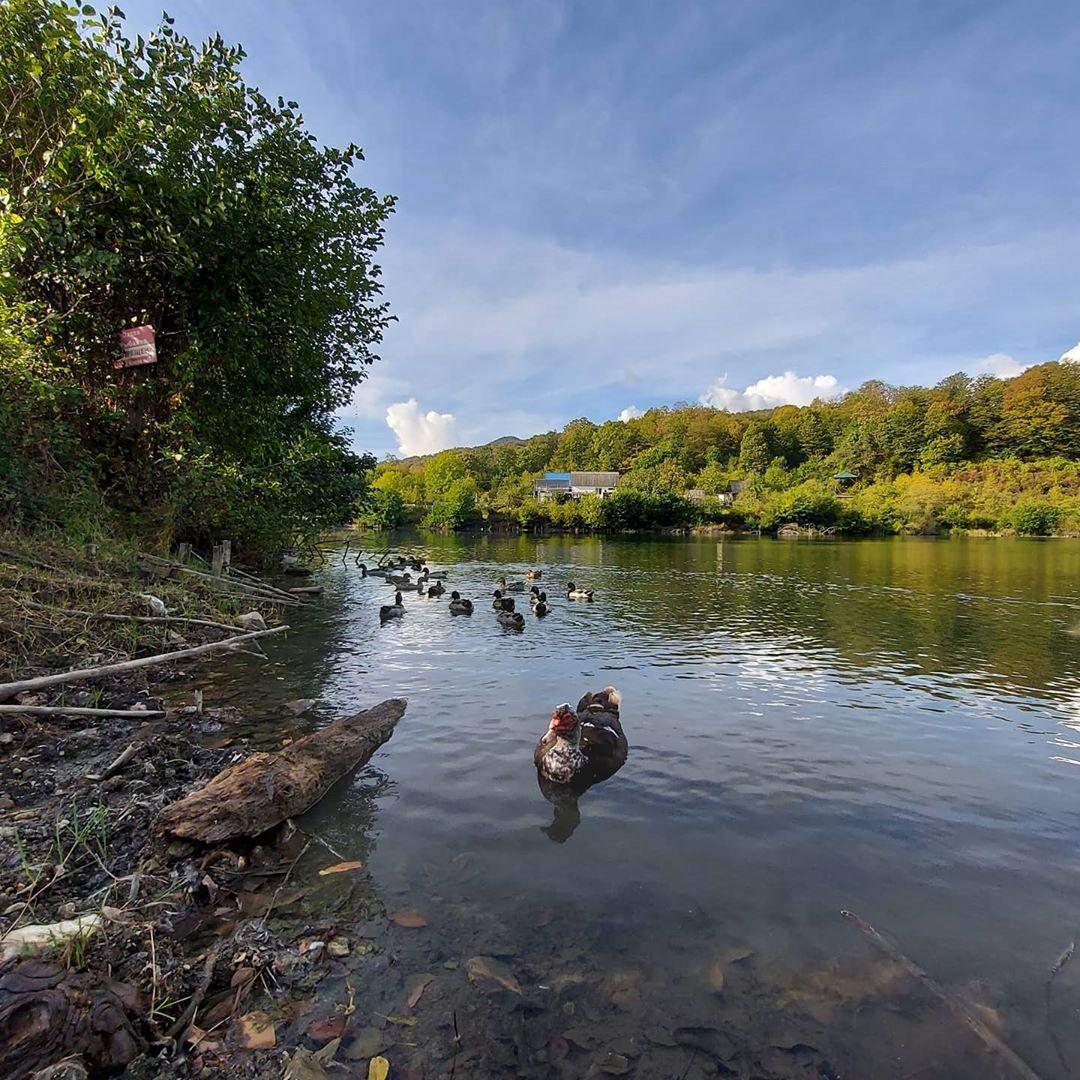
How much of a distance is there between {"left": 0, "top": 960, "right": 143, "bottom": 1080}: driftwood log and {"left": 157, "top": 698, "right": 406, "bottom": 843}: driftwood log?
1750 millimetres

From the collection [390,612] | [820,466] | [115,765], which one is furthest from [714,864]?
[820,466]

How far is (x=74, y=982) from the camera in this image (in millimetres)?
Result: 3047

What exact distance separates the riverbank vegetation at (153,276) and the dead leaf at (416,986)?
11.7m

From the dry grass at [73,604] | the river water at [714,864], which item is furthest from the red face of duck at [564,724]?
the dry grass at [73,604]

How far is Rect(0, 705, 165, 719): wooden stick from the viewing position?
20.7 ft

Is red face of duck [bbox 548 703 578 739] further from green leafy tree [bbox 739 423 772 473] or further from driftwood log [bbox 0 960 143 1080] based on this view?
green leafy tree [bbox 739 423 772 473]

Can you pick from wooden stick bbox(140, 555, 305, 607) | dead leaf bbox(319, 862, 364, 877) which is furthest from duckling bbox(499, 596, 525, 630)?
dead leaf bbox(319, 862, 364, 877)

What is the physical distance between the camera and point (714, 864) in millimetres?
5488

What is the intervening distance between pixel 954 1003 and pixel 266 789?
5620 millimetres

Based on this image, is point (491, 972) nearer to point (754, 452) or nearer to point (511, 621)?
point (511, 621)

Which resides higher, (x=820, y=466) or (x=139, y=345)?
(x=820, y=466)

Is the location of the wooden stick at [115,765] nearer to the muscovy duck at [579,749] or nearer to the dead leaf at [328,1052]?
the dead leaf at [328,1052]

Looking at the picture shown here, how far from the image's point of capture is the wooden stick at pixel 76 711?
630cm

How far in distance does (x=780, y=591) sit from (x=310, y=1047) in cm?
2622
